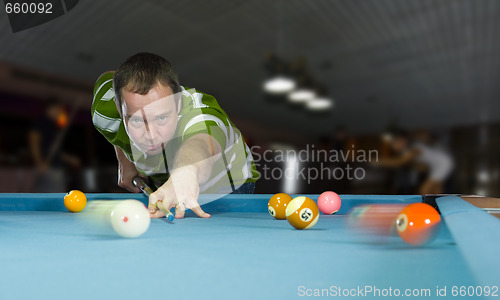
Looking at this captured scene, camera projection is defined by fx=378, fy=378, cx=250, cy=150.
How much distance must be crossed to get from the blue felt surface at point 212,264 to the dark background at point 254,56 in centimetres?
327

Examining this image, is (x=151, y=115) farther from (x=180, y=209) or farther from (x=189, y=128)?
(x=180, y=209)

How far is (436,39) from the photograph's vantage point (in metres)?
5.62

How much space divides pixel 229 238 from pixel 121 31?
4878 mm

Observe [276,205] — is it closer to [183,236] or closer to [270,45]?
[183,236]

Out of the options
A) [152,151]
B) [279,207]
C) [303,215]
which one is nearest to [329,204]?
[279,207]

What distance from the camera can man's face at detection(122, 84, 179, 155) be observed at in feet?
4.89

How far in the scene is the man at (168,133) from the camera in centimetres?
132

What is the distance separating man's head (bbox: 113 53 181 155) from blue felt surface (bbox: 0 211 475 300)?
0.56 m

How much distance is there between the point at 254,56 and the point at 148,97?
A: 497 cm

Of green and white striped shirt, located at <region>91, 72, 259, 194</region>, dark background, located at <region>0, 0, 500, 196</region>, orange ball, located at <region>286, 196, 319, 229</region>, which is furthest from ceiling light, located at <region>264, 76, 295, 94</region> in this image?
orange ball, located at <region>286, 196, 319, 229</region>

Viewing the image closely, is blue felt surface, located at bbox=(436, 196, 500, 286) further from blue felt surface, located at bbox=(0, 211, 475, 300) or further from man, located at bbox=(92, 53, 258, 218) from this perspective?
man, located at bbox=(92, 53, 258, 218)

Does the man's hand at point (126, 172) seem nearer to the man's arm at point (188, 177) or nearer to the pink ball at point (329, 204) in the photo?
the man's arm at point (188, 177)

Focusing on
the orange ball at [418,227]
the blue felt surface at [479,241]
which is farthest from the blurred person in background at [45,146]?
the blue felt surface at [479,241]

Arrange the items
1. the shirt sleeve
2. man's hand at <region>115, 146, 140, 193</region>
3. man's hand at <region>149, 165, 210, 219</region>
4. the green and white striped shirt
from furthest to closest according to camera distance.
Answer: man's hand at <region>115, 146, 140, 193</region>
the shirt sleeve
the green and white striped shirt
man's hand at <region>149, 165, 210, 219</region>
